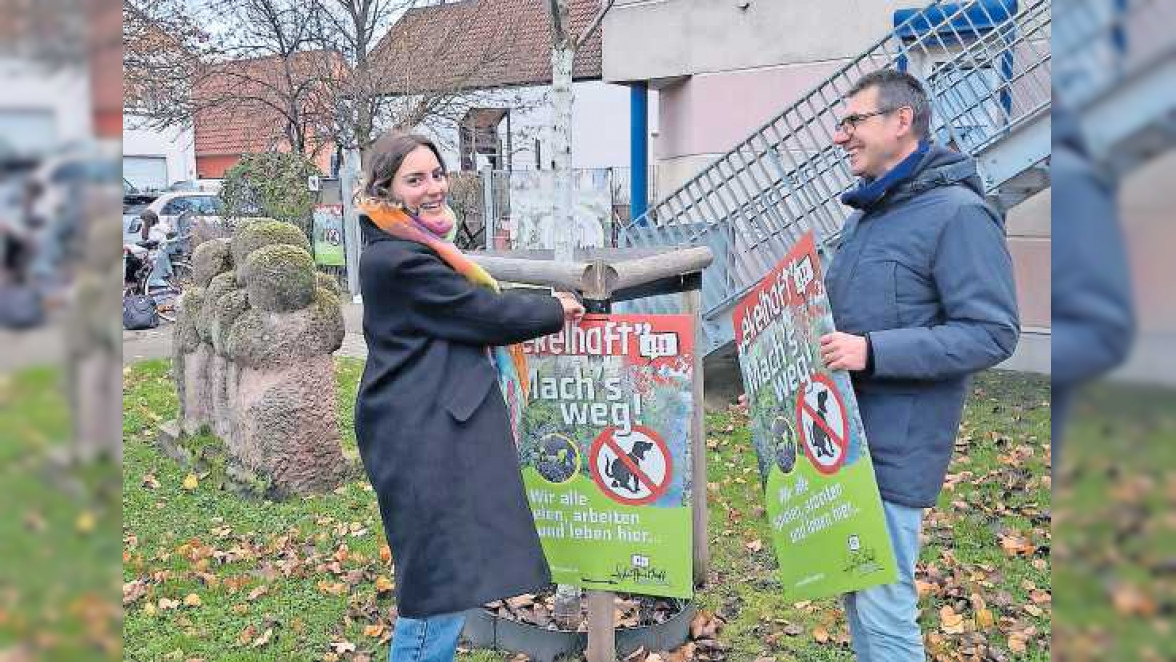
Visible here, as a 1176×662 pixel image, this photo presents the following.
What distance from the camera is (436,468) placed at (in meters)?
2.83

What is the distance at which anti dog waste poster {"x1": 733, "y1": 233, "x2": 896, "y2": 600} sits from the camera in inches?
105

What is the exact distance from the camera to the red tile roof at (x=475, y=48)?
2073 cm

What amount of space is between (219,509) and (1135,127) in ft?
19.0

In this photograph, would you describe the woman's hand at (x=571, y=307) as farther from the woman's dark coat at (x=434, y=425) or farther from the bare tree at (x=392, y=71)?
the bare tree at (x=392, y=71)

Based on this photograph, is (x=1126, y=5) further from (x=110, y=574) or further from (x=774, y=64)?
(x=774, y=64)

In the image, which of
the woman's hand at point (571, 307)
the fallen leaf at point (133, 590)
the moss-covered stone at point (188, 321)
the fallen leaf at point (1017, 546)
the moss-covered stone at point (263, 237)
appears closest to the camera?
the woman's hand at point (571, 307)

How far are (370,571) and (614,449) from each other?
70.9 inches

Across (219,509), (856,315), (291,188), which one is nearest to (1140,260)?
(856,315)

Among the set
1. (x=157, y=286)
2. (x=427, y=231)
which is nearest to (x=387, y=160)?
(x=427, y=231)

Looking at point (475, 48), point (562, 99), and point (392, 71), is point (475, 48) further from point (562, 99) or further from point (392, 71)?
point (562, 99)

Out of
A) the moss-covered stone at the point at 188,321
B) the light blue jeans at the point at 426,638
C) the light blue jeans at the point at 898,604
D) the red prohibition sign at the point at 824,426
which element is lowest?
the light blue jeans at the point at 426,638

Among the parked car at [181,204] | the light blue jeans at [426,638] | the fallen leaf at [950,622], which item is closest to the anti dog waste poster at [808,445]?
the light blue jeans at [426,638]

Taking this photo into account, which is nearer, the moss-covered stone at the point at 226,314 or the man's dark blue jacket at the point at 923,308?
the man's dark blue jacket at the point at 923,308

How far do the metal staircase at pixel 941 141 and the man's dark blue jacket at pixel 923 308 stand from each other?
12.8 feet
